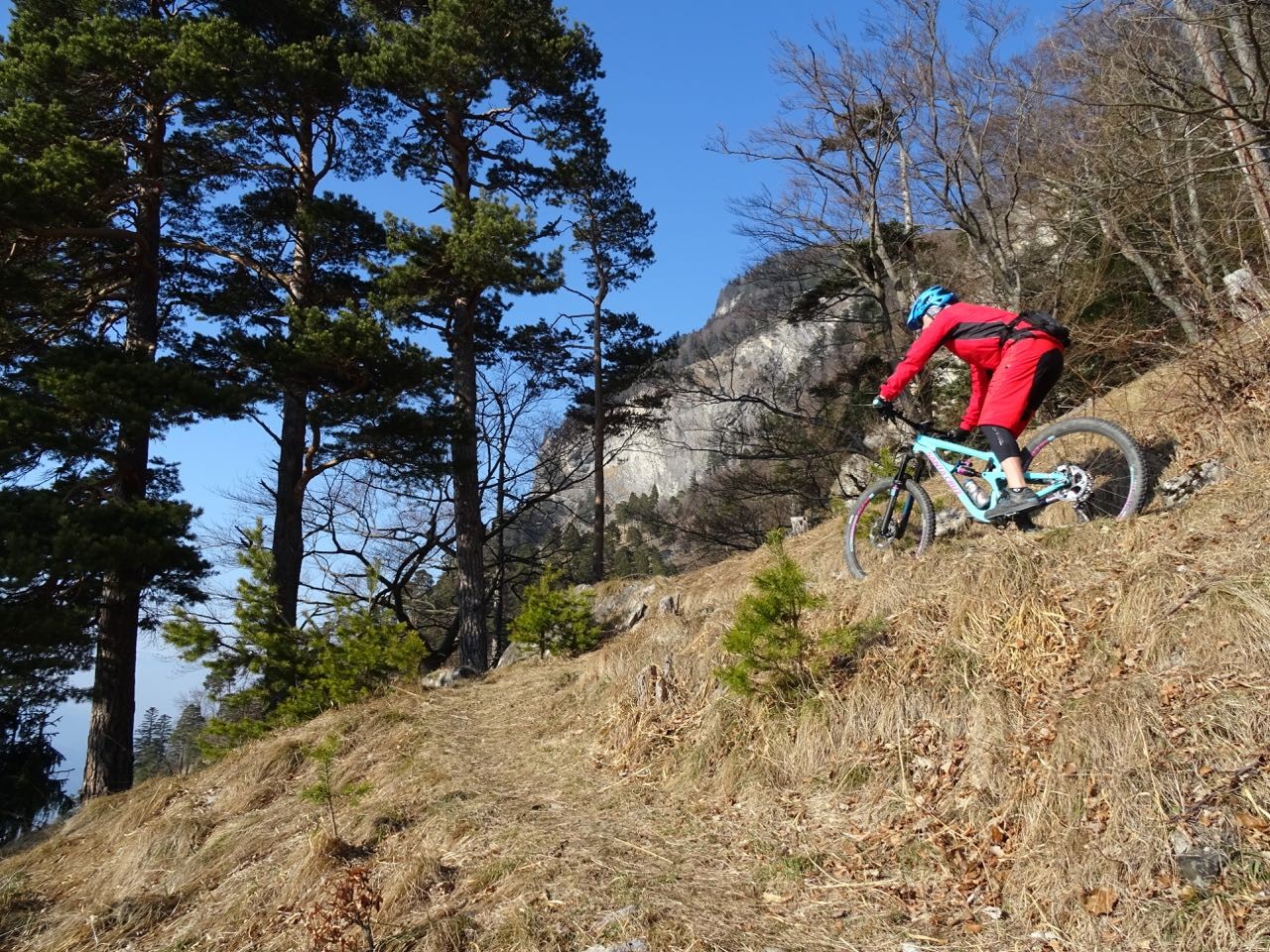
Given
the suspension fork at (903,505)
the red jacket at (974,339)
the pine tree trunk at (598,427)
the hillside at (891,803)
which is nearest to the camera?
the hillside at (891,803)

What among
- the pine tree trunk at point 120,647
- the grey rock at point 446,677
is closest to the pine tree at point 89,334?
the pine tree trunk at point 120,647

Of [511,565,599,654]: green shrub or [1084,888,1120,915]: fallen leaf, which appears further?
[511,565,599,654]: green shrub

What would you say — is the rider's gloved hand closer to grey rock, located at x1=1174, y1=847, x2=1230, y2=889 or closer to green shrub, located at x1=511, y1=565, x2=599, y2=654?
grey rock, located at x1=1174, y1=847, x2=1230, y2=889

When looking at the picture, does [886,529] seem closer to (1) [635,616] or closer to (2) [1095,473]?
(2) [1095,473]

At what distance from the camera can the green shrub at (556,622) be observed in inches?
341

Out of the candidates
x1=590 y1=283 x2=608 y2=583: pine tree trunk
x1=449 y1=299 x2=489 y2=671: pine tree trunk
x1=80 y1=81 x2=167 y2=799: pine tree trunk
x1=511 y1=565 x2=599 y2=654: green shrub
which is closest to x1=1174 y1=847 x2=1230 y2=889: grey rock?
x1=511 y1=565 x2=599 y2=654: green shrub

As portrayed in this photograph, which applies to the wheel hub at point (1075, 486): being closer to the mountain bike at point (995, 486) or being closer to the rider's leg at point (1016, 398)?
the mountain bike at point (995, 486)

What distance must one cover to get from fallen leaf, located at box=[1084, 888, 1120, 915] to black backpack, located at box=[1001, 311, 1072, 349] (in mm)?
3236

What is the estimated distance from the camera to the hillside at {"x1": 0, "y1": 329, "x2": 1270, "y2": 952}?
267cm

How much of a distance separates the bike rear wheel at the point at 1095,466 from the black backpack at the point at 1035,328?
543 mm

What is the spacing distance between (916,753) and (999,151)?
10.4 metres

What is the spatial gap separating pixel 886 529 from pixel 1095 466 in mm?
1484

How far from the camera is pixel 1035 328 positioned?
4676 mm

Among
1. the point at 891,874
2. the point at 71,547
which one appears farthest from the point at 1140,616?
the point at 71,547
